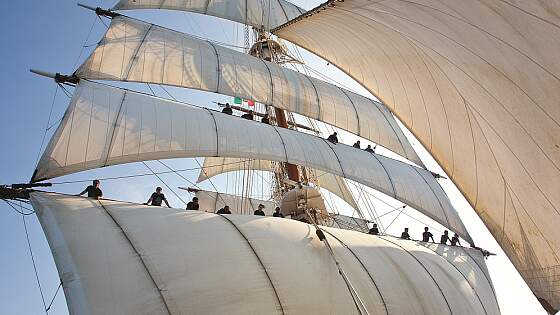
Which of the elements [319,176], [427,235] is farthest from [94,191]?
[319,176]

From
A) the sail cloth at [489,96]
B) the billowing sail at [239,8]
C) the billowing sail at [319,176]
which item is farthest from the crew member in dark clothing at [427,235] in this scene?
the billowing sail at [239,8]

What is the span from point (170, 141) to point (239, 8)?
10967 mm

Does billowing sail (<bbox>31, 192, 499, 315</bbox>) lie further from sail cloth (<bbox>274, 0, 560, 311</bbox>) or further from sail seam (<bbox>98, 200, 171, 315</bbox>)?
sail cloth (<bbox>274, 0, 560, 311</bbox>)

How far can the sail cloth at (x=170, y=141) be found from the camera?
383 inches

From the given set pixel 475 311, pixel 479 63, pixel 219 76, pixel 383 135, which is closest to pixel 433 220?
Answer: pixel 383 135

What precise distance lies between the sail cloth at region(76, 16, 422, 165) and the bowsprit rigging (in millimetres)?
49

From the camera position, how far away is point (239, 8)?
20125 millimetres

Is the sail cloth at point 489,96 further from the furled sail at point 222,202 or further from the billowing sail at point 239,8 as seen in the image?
the furled sail at point 222,202

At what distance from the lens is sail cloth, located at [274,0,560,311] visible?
542cm

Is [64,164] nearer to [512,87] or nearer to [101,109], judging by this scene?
[101,109]

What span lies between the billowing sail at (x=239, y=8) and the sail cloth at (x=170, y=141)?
6870mm

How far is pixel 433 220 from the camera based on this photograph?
15.9 meters

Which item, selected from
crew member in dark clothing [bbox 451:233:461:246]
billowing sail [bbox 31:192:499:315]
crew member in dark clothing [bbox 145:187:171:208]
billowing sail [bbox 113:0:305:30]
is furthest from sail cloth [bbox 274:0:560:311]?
billowing sail [bbox 113:0:305:30]

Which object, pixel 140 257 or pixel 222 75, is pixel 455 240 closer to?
pixel 222 75
